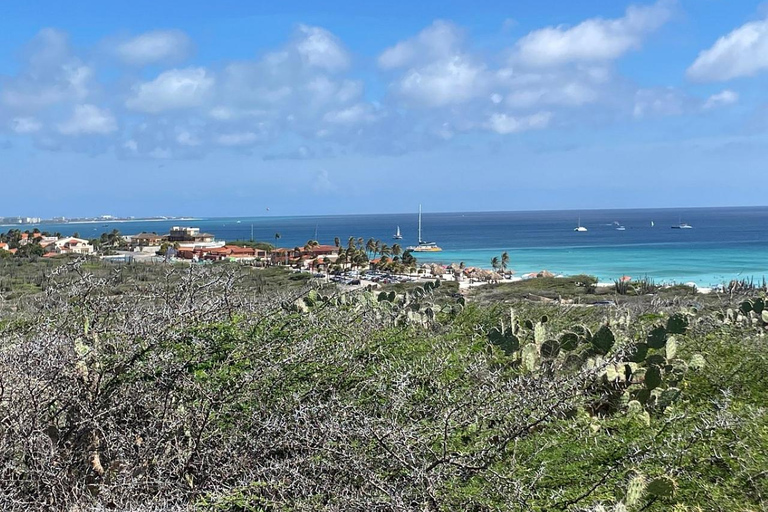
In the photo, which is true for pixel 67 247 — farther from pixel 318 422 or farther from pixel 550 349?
pixel 318 422

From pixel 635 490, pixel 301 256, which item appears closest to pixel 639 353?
pixel 635 490

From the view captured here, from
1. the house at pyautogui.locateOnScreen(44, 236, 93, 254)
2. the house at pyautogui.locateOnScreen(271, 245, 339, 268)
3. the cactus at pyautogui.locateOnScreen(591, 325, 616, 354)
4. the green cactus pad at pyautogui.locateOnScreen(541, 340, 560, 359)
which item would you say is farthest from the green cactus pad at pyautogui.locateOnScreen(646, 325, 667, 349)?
the house at pyautogui.locateOnScreen(271, 245, 339, 268)

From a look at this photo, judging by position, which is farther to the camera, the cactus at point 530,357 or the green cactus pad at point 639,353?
the green cactus pad at point 639,353

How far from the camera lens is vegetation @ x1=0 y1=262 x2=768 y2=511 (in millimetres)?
2777

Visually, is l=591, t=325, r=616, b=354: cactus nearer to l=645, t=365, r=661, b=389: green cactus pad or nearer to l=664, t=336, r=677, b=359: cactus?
l=664, t=336, r=677, b=359: cactus

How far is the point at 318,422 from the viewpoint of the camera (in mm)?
2883

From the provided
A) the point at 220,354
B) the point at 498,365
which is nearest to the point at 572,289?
the point at 498,365

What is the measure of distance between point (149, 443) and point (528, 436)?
6.16 feet

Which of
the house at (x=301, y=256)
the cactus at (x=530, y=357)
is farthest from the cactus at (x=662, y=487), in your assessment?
the house at (x=301, y=256)

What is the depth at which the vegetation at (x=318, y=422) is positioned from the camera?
2777mm

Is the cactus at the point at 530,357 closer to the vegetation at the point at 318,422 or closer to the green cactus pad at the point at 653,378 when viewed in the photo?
the vegetation at the point at 318,422

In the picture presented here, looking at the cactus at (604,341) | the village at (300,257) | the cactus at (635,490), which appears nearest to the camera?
the cactus at (635,490)

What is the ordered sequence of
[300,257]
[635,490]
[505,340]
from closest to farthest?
[635,490], [505,340], [300,257]

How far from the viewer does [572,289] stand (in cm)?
2706
